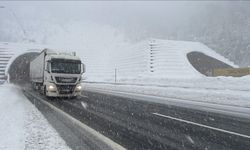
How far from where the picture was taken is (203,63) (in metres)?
71.1

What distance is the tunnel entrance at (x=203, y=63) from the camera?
6780 centimetres

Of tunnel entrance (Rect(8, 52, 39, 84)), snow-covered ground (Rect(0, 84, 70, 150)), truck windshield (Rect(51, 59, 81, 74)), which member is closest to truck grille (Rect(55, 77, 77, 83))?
truck windshield (Rect(51, 59, 81, 74))

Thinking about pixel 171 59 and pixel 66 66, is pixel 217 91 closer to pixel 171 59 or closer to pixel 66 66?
pixel 66 66

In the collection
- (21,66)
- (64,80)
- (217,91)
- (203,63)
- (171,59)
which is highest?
(171,59)

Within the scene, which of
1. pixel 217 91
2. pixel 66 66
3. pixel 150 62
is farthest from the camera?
pixel 150 62

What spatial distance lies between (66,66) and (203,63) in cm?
5815

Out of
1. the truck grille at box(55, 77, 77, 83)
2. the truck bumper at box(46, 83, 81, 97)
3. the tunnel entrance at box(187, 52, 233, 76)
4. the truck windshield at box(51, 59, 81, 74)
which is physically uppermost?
the tunnel entrance at box(187, 52, 233, 76)

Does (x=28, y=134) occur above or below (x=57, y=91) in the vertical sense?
below

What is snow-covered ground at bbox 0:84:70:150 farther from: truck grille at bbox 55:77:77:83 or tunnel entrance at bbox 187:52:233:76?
tunnel entrance at bbox 187:52:233:76

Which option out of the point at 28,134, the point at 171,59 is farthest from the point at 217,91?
the point at 171,59

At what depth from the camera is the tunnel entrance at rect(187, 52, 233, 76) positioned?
222 feet

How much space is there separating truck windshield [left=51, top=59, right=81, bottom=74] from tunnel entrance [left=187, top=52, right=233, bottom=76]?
2024 inches

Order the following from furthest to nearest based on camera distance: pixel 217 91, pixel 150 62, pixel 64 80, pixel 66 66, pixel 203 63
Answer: pixel 203 63
pixel 150 62
pixel 217 91
pixel 66 66
pixel 64 80

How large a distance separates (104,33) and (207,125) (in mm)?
126178
